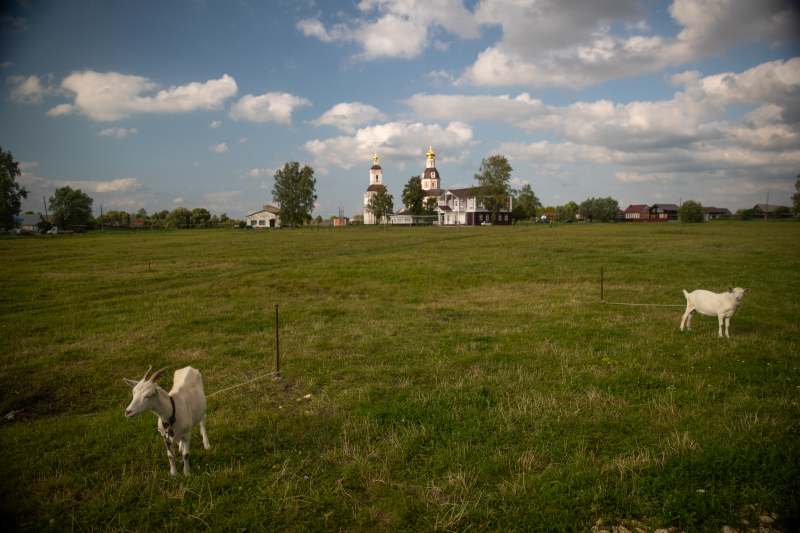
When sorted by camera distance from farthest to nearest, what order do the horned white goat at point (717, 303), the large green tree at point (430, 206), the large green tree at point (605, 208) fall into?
the large green tree at point (605, 208), the large green tree at point (430, 206), the horned white goat at point (717, 303)

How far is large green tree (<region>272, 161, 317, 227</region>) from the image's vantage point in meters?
98.9

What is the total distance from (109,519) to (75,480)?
1.02 metres

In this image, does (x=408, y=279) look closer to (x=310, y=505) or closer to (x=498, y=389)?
(x=498, y=389)

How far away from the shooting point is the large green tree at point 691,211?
9600 centimetres

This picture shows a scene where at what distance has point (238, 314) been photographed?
1378 centimetres

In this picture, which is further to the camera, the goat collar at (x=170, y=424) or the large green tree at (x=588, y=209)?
the large green tree at (x=588, y=209)

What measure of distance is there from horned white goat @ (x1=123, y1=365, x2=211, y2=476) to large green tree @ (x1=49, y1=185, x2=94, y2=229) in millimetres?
102363

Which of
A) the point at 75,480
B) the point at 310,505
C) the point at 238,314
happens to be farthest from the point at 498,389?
the point at 238,314

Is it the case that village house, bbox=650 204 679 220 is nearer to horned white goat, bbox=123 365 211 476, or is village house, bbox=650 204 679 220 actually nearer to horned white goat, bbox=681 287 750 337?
horned white goat, bbox=681 287 750 337

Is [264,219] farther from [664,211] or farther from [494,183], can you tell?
[664,211]

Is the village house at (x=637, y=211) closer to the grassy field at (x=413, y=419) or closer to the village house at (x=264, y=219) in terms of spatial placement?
the village house at (x=264, y=219)

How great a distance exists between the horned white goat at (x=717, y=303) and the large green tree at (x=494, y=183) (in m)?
94.9

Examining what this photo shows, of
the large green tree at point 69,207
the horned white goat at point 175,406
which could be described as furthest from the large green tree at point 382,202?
the horned white goat at point 175,406

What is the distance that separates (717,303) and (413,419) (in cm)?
930
